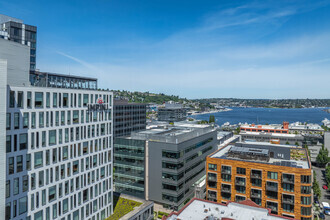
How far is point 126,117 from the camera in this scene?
468ft

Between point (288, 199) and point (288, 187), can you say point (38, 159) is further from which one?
point (288, 199)

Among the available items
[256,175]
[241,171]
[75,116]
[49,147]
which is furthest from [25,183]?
[256,175]

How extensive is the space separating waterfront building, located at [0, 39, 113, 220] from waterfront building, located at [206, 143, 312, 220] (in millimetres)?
31415

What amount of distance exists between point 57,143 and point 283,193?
54598 millimetres

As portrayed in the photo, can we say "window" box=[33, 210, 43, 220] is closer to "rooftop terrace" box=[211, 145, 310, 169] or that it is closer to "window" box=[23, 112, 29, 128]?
"window" box=[23, 112, 29, 128]

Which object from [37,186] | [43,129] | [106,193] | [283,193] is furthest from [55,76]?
[283,193]

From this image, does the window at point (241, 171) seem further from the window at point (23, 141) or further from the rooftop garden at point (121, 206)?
the window at point (23, 141)

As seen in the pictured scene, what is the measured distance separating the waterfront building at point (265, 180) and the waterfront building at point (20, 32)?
62.9 m

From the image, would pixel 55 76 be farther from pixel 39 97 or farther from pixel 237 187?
pixel 237 187

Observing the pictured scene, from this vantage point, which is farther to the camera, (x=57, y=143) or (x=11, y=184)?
(x=57, y=143)

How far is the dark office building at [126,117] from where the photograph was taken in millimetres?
135375

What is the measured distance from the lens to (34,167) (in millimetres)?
40250

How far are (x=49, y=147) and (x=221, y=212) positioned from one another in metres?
35.1

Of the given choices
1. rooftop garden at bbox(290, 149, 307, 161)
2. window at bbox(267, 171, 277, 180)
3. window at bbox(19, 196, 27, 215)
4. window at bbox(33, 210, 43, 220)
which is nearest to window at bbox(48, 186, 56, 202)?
window at bbox(33, 210, 43, 220)
